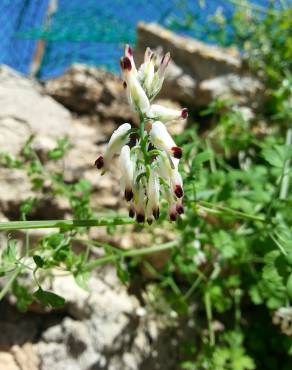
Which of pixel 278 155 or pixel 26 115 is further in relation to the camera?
pixel 26 115

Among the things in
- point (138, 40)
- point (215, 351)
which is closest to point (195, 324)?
point (215, 351)

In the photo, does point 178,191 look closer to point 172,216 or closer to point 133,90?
point 172,216

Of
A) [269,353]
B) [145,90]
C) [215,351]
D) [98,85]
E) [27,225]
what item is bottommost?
[269,353]

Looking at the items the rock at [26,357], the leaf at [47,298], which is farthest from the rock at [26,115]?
the leaf at [47,298]

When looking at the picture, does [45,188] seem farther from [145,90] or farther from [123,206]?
[145,90]

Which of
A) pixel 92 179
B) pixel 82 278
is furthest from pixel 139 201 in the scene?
pixel 92 179

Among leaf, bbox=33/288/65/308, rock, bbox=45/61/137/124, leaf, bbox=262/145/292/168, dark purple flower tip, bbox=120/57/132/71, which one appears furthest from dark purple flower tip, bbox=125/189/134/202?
rock, bbox=45/61/137/124
